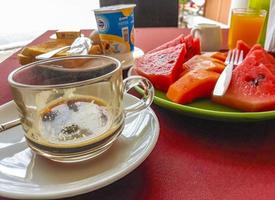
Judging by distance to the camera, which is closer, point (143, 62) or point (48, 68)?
point (48, 68)

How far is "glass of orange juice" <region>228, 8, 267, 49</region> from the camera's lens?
0.92 meters

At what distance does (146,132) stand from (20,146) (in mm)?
205

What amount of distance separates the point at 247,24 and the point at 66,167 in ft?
2.64

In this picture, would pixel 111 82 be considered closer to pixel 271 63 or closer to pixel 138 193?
pixel 138 193

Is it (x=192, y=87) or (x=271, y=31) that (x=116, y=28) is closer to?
(x=192, y=87)

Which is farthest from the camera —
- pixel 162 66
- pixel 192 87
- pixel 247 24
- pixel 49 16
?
pixel 49 16

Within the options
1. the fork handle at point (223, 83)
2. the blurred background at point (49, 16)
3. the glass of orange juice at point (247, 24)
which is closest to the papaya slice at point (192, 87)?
the fork handle at point (223, 83)

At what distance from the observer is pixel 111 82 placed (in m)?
0.39

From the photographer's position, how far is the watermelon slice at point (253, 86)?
52 cm

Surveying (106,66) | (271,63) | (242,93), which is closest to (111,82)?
(106,66)

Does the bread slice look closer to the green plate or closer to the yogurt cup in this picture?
the yogurt cup

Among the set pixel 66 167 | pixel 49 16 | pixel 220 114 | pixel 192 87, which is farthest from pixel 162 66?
pixel 49 16

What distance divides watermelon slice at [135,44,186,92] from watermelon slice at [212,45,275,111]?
118 mm

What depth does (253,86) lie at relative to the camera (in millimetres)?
574
